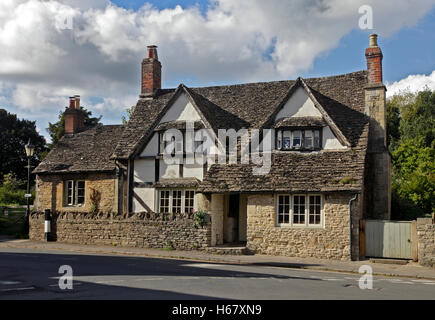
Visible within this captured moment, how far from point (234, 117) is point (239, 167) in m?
4.18

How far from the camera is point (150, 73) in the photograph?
2870 cm

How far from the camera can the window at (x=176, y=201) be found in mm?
23969

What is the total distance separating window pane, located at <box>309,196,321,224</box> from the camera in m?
20.0

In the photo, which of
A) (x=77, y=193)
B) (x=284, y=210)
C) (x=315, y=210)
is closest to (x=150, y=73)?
(x=77, y=193)

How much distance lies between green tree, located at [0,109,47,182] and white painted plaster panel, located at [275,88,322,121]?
4334 cm

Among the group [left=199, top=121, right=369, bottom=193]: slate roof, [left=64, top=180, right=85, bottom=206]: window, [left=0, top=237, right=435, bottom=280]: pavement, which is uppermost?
[left=199, top=121, right=369, bottom=193]: slate roof

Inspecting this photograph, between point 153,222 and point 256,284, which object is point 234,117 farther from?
point 256,284

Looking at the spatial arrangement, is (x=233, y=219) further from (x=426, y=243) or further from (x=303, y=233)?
(x=426, y=243)

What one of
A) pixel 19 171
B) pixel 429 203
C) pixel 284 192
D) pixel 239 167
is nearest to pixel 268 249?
pixel 284 192

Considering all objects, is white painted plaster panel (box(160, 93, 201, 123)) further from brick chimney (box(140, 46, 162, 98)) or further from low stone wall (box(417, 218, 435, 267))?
low stone wall (box(417, 218, 435, 267))

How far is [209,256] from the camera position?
1964cm

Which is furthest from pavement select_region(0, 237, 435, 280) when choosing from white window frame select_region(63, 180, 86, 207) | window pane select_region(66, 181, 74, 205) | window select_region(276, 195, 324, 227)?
window pane select_region(66, 181, 74, 205)

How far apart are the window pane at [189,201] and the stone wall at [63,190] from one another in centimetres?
411

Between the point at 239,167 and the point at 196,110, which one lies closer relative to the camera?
the point at 239,167
